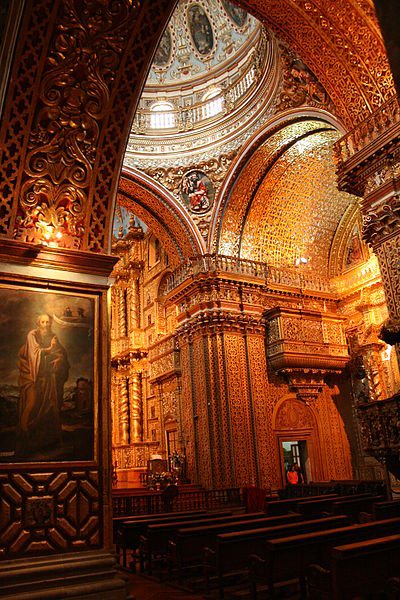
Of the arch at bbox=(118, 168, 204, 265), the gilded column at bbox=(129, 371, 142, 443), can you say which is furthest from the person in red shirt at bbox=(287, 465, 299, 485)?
the arch at bbox=(118, 168, 204, 265)

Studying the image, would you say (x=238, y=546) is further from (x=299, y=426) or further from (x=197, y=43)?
(x=197, y=43)

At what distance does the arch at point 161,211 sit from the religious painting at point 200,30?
5017mm

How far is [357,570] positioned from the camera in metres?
4.51

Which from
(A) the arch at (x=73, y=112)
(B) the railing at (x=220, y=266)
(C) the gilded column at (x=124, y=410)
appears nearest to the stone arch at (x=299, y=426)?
(B) the railing at (x=220, y=266)

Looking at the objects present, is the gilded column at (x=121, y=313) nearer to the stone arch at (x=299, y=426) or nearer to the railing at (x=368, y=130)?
the stone arch at (x=299, y=426)

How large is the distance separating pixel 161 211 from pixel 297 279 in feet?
17.1

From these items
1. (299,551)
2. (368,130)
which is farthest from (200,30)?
(299,551)

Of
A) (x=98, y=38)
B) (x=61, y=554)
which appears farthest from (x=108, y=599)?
(x=98, y=38)

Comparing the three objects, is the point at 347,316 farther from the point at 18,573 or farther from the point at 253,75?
the point at 18,573

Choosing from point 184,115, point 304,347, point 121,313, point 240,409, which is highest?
point 184,115

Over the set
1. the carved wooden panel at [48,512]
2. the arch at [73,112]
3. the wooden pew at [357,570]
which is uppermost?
the arch at [73,112]

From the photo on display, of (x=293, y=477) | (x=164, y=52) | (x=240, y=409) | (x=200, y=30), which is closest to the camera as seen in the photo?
(x=240, y=409)

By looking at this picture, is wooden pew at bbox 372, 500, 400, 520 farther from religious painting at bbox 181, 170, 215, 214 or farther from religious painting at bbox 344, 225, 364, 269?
religious painting at bbox 344, 225, 364, 269

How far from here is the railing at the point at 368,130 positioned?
30.6 feet
